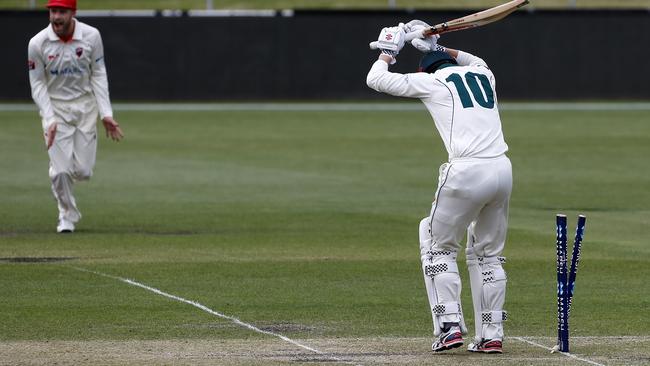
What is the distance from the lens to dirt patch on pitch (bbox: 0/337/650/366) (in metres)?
7.98

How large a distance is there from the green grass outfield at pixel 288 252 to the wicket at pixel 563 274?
5.8 inches

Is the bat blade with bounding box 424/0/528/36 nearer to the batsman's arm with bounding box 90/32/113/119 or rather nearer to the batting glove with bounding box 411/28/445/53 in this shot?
the batting glove with bounding box 411/28/445/53

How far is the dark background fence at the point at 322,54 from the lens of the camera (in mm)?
35875

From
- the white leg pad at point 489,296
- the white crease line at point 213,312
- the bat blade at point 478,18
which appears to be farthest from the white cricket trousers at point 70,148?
the white leg pad at point 489,296

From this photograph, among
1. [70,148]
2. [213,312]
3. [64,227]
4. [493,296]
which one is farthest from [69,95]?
[493,296]

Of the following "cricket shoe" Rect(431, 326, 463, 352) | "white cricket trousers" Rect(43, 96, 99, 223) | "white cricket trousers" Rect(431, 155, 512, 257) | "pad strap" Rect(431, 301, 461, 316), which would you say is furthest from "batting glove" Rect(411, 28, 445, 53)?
"white cricket trousers" Rect(43, 96, 99, 223)

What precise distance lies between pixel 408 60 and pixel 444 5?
4739 millimetres

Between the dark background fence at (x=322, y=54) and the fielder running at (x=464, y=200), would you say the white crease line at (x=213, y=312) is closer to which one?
the fielder running at (x=464, y=200)

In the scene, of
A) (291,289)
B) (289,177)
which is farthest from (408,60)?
(291,289)

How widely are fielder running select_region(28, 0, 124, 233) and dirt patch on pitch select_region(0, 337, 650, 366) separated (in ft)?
18.7

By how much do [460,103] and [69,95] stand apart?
22.8 ft

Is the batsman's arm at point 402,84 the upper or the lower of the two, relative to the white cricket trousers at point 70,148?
upper

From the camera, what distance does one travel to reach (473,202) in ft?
26.8

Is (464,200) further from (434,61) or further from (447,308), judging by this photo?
(434,61)
